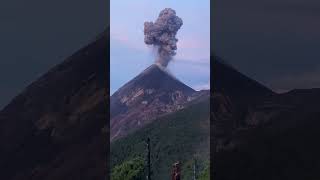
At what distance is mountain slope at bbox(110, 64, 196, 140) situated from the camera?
1371 inches

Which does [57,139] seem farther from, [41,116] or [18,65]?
[18,65]

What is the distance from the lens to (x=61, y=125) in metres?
14.9

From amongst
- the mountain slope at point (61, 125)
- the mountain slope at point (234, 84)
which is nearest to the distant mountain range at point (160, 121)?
the mountain slope at point (234, 84)

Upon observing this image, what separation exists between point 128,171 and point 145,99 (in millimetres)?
7700

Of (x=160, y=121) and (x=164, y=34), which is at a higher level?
(x=164, y=34)

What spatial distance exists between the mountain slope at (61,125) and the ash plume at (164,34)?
15602mm

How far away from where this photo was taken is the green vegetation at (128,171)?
94.4 feet

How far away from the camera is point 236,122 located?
17.0m

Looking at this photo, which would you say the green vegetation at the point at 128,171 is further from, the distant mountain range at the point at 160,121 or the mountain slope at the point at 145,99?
the mountain slope at the point at 145,99

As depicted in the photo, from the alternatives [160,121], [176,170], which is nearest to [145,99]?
[160,121]

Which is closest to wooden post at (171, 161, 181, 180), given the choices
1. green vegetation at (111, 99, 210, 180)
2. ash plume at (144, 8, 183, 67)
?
green vegetation at (111, 99, 210, 180)

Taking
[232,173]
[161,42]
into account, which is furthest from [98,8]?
[161,42]

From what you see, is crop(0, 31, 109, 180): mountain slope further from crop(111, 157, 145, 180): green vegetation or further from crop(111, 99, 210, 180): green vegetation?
crop(111, 99, 210, 180): green vegetation

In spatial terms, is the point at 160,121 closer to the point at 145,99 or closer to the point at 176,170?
the point at 145,99
